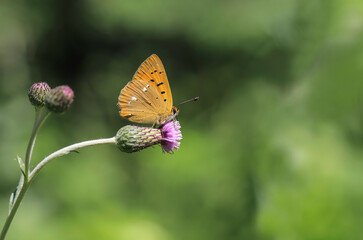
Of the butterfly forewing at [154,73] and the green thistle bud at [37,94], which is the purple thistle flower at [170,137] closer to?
the butterfly forewing at [154,73]

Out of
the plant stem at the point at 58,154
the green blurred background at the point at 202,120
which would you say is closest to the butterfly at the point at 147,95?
the plant stem at the point at 58,154

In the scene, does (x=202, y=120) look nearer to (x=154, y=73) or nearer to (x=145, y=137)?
(x=154, y=73)

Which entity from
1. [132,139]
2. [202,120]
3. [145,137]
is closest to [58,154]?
[132,139]

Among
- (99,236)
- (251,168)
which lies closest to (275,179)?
(251,168)

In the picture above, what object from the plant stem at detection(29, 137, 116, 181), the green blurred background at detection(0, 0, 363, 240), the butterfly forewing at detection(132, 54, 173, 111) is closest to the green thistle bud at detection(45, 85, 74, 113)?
the plant stem at detection(29, 137, 116, 181)

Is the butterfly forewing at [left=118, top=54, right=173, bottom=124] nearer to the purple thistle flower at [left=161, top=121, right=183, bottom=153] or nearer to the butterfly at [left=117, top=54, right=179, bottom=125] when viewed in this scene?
the butterfly at [left=117, top=54, right=179, bottom=125]

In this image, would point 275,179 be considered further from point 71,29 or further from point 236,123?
point 71,29
